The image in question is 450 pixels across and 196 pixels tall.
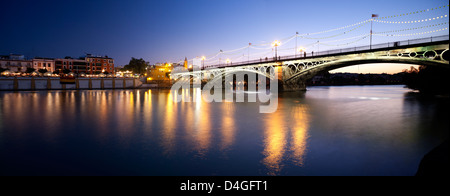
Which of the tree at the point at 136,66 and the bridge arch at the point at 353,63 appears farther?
the tree at the point at 136,66

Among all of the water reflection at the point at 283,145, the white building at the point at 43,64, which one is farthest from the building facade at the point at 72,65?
the water reflection at the point at 283,145

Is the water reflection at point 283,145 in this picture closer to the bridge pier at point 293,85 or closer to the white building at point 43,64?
the bridge pier at point 293,85

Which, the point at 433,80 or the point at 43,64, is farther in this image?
the point at 43,64

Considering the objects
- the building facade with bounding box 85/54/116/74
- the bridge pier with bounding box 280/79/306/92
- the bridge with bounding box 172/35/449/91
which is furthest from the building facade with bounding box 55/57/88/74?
the bridge pier with bounding box 280/79/306/92

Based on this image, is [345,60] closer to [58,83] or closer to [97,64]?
[58,83]

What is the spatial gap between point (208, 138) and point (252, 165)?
11.7ft

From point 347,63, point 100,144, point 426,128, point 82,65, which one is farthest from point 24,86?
point 426,128

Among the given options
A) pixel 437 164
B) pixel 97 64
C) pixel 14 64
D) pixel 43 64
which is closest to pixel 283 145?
pixel 437 164

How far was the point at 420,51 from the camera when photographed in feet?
87.4

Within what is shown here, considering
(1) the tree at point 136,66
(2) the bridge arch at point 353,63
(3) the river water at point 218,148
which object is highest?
(1) the tree at point 136,66
